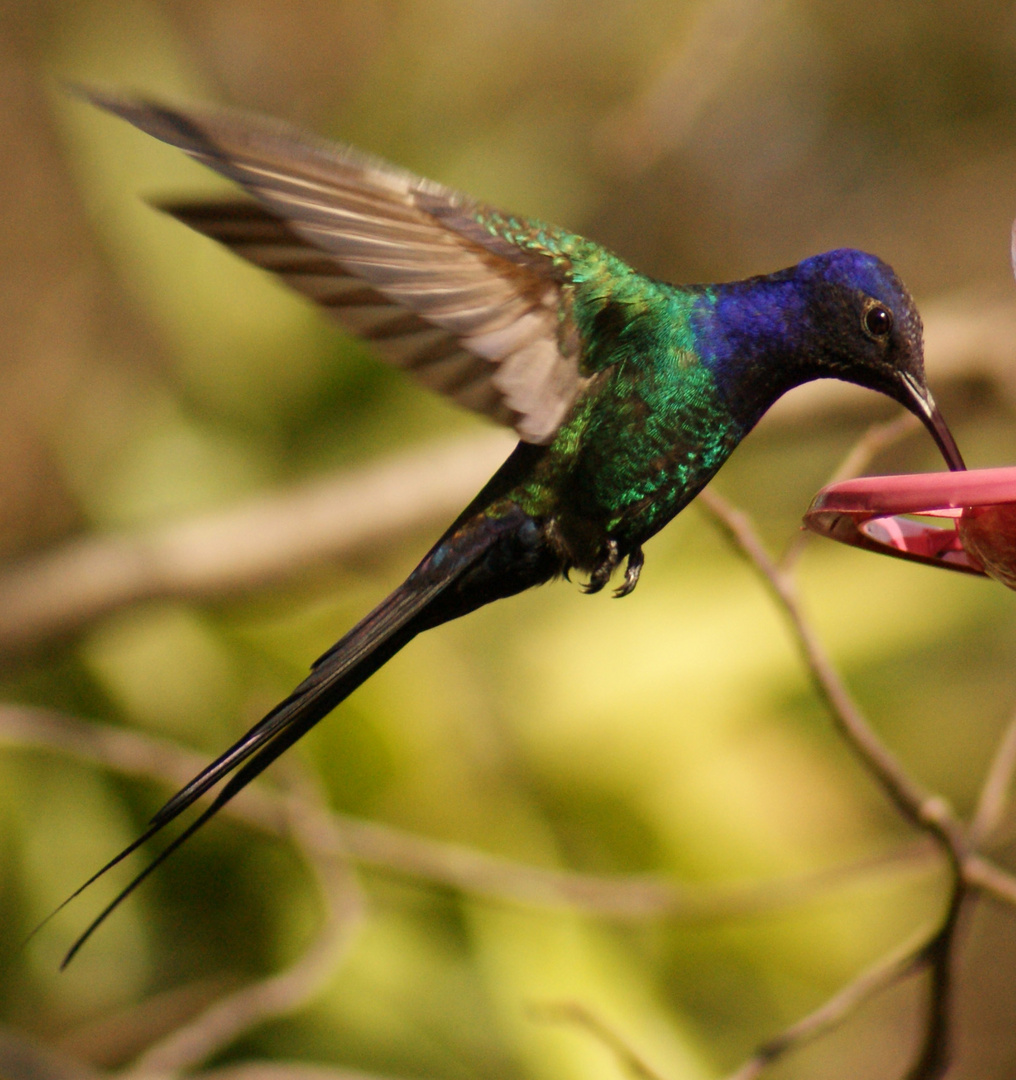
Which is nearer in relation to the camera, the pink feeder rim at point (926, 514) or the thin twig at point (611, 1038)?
the pink feeder rim at point (926, 514)

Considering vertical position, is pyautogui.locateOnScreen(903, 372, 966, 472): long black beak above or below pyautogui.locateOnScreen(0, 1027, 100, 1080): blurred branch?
above

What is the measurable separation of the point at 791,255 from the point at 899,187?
0.46 m

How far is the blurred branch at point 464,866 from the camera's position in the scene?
183 centimetres

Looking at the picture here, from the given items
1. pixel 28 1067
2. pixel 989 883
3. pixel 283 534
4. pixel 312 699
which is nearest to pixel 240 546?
pixel 283 534

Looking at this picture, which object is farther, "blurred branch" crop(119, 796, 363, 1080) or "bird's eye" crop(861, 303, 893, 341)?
"blurred branch" crop(119, 796, 363, 1080)

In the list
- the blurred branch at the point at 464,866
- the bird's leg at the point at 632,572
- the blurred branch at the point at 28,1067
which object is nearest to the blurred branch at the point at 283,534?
the blurred branch at the point at 464,866

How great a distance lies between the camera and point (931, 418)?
1204 millimetres

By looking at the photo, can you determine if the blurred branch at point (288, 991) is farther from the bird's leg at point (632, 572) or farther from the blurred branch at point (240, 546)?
the blurred branch at point (240, 546)

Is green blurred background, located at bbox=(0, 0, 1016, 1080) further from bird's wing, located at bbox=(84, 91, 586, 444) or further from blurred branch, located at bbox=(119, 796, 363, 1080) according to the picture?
bird's wing, located at bbox=(84, 91, 586, 444)

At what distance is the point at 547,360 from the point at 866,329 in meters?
0.33

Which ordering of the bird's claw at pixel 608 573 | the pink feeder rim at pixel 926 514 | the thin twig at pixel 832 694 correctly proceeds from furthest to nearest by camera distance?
1. the bird's claw at pixel 608 573
2. the thin twig at pixel 832 694
3. the pink feeder rim at pixel 926 514

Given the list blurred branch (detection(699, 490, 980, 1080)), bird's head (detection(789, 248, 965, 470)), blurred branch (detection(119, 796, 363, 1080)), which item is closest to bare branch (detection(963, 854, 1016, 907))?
blurred branch (detection(699, 490, 980, 1080))

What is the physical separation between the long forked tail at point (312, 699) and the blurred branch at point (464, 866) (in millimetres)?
681

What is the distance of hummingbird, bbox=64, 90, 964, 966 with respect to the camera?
3.84 ft
